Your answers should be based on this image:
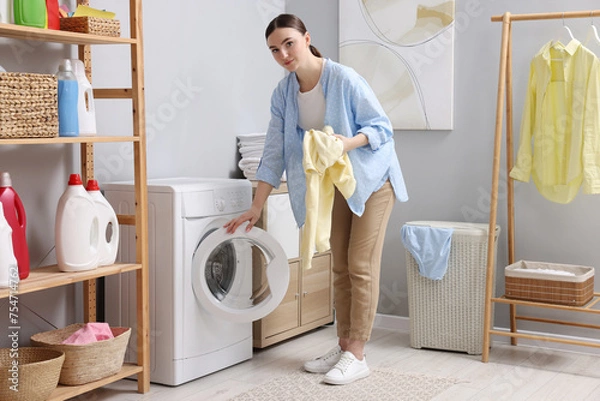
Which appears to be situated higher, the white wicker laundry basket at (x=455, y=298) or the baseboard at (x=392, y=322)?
the white wicker laundry basket at (x=455, y=298)

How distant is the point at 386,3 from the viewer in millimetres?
3896

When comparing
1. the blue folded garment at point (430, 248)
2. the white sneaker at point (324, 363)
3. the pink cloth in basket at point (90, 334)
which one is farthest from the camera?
the blue folded garment at point (430, 248)

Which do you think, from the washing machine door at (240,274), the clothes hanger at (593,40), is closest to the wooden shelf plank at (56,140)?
the washing machine door at (240,274)

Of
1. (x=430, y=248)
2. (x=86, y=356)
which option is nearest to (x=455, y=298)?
(x=430, y=248)

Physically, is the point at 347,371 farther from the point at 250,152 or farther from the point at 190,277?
the point at 250,152

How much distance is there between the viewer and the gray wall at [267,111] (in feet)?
11.1

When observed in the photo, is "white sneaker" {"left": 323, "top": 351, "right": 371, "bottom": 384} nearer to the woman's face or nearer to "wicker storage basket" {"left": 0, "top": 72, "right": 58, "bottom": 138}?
the woman's face

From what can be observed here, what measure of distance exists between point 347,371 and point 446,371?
45 cm

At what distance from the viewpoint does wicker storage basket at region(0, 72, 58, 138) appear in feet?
7.73

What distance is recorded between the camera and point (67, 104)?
102 inches

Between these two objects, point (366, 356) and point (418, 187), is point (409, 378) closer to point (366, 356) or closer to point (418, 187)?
→ point (366, 356)

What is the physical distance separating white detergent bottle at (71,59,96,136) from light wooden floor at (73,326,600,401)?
0.93m

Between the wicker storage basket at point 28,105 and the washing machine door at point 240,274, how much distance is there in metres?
0.78

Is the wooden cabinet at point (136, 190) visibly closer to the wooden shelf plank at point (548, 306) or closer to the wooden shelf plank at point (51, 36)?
the wooden shelf plank at point (51, 36)
